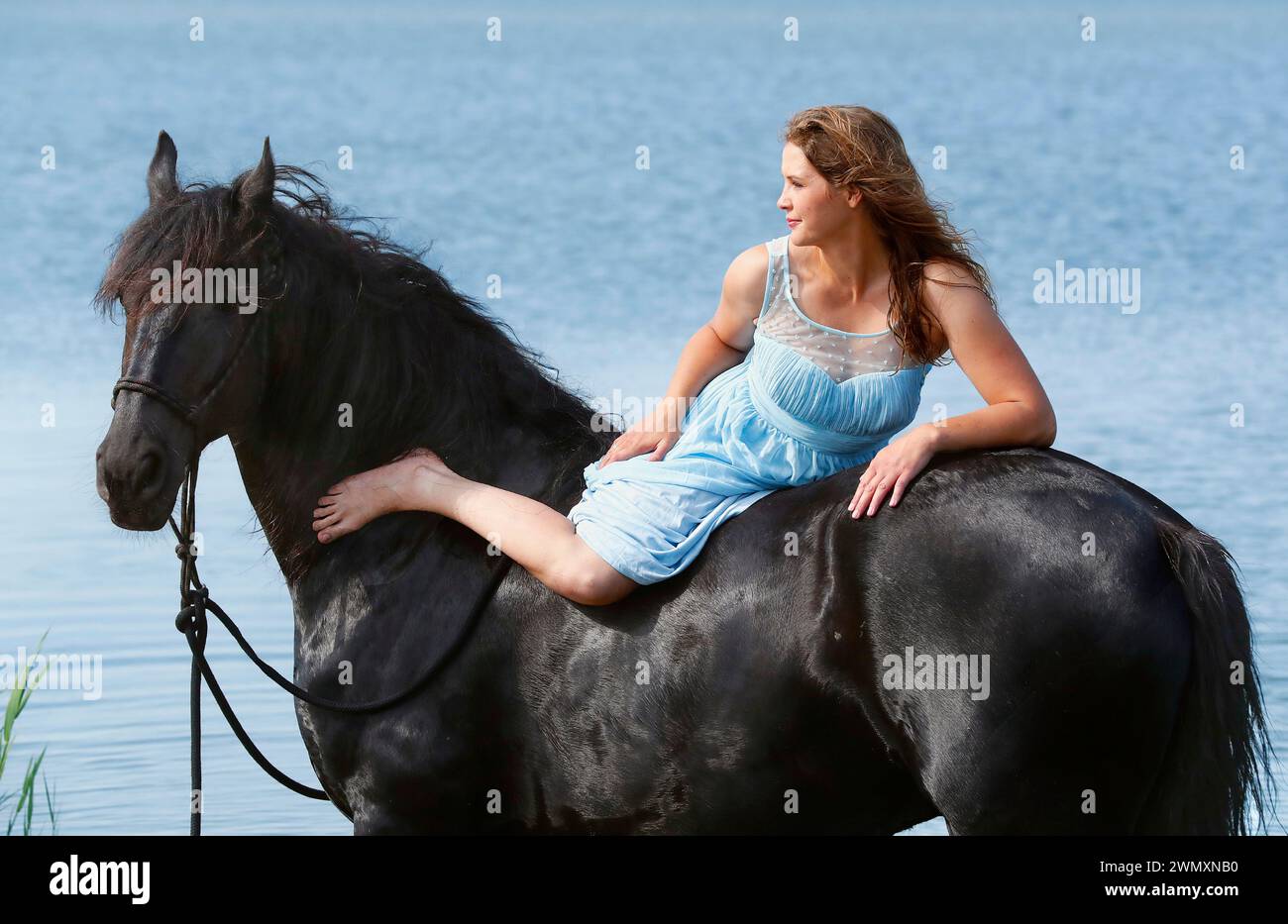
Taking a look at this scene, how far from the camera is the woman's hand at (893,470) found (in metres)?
3.17

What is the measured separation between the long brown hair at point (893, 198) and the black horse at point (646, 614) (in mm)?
305

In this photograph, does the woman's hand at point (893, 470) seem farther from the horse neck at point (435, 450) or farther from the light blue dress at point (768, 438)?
the horse neck at point (435, 450)

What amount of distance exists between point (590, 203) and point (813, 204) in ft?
43.1

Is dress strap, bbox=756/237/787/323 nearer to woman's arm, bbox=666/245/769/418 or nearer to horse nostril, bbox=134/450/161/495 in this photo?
woman's arm, bbox=666/245/769/418

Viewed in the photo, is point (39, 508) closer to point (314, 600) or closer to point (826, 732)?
point (314, 600)

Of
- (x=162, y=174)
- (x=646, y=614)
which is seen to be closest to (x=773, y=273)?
(x=646, y=614)

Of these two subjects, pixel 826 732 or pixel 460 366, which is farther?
pixel 460 366

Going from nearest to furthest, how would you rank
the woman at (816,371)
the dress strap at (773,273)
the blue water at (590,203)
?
the woman at (816,371) < the dress strap at (773,273) < the blue water at (590,203)

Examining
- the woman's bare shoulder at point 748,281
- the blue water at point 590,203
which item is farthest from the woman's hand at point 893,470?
the blue water at point 590,203

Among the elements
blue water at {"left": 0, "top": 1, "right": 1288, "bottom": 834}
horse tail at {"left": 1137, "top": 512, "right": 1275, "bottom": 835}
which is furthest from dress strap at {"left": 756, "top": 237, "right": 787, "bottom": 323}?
blue water at {"left": 0, "top": 1, "right": 1288, "bottom": 834}

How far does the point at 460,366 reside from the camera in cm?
382
